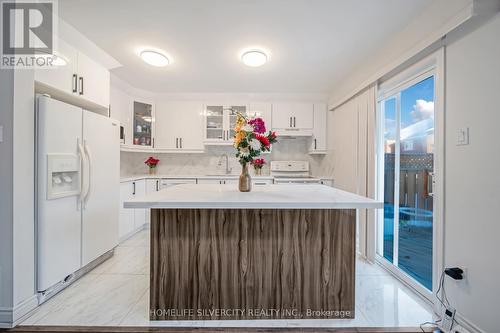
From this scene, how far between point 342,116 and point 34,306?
4023mm

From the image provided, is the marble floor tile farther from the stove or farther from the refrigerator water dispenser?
the refrigerator water dispenser

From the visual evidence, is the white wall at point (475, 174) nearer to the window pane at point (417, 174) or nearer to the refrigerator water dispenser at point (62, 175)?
the window pane at point (417, 174)

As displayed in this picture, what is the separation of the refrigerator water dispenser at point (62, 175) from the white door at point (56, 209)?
0.03 m

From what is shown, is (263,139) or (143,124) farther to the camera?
(143,124)

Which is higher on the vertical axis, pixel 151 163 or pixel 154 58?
pixel 154 58

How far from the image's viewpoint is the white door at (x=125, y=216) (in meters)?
3.27

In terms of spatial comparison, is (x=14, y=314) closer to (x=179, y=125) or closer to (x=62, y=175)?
(x=62, y=175)

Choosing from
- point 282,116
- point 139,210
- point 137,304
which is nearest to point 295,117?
point 282,116

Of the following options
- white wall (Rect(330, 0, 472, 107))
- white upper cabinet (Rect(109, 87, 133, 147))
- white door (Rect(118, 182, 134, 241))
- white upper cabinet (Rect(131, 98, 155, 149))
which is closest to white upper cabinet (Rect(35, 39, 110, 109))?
white upper cabinet (Rect(109, 87, 133, 147))

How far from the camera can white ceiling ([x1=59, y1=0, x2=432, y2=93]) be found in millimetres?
1938

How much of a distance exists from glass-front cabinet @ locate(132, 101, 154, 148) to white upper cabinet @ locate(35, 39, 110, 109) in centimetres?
131

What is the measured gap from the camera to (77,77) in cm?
228

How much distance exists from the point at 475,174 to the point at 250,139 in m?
1.53

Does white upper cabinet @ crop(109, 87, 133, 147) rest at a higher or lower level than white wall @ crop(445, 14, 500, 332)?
higher
